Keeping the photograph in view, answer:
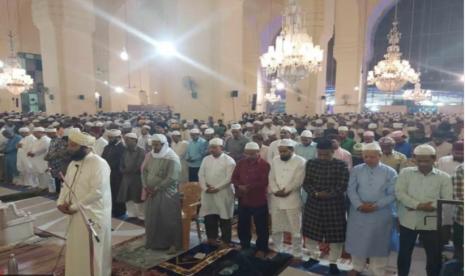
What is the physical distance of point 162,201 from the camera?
465 cm

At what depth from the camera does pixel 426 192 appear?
11.5 feet

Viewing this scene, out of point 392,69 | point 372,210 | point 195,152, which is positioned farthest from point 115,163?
point 392,69

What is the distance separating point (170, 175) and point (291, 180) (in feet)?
5.39

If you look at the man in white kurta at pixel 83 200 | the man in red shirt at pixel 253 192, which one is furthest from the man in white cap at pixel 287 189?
the man in white kurta at pixel 83 200

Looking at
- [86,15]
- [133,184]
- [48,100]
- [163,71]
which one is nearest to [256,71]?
[163,71]

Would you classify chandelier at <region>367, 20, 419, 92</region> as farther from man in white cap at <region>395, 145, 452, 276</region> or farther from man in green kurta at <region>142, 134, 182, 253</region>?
man in green kurta at <region>142, 134, 182, 253</region>

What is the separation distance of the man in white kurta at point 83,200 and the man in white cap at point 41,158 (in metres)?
4.63

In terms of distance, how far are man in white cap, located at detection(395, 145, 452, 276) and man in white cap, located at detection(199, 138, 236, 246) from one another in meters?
2.20

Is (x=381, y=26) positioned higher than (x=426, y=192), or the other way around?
(x=381, y=26)

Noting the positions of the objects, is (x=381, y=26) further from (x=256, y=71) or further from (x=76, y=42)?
(x=76, y=42)

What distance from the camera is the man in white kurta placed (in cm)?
360

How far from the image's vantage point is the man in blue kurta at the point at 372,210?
375 cm

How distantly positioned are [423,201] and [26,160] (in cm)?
814

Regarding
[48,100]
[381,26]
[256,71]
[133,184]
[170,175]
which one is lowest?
[133,184]
